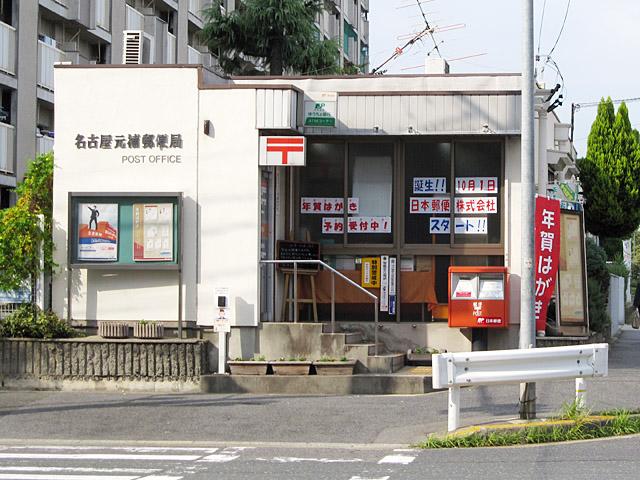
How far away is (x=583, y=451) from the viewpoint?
10.3m

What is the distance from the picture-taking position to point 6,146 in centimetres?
2689

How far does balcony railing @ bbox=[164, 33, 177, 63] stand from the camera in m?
35.4

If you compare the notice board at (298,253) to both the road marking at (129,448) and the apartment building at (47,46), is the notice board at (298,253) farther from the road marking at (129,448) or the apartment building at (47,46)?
the apartment building at (47,46)

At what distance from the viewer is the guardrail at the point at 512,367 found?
1121 cm

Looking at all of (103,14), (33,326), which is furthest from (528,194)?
(103,14)

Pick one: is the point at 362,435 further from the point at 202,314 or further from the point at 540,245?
the point at 540,245

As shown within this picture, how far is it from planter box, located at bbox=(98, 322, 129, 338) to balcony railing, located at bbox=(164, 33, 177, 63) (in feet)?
68.1

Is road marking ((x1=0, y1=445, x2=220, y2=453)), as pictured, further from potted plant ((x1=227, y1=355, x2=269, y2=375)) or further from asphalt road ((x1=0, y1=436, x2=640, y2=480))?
potted plant ((x1=227, y1=355, x2=269, y2=375))

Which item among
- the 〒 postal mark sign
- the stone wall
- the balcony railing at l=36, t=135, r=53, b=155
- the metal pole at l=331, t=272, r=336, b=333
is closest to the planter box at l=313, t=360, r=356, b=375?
the metal pole at l=331, t=272, r=336, b=333

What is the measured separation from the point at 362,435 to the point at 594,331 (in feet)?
34.0

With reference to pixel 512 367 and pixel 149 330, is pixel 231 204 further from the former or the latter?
pixel 512 367

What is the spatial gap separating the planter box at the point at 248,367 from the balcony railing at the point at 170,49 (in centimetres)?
2161

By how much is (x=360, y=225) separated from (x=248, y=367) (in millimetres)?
3466

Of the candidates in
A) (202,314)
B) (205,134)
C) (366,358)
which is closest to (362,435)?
(366,358)
